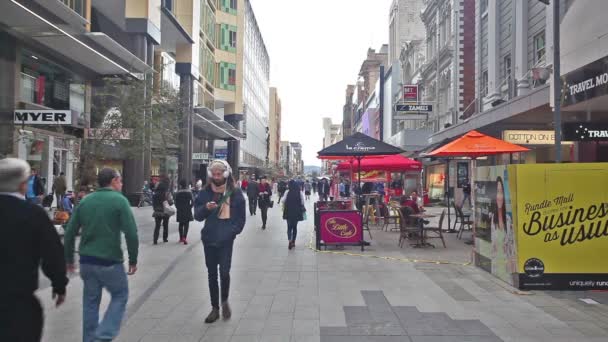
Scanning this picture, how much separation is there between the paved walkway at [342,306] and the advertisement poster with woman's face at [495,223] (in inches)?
11.2

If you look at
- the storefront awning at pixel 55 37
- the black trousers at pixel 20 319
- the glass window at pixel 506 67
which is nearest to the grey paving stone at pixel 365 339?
the black trousers at pixel 20 319

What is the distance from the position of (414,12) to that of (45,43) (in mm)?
52276

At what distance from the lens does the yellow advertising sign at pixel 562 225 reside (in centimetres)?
799

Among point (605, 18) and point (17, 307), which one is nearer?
point (17, 307)

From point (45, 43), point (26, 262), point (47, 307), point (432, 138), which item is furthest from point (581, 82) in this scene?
point (45, 43)

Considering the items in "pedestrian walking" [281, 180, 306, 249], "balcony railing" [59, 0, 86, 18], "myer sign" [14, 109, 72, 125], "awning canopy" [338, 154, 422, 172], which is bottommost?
"pedestrian walking" [281, 180, 306, 249]

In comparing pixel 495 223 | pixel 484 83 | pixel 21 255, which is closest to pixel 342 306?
pixel 495 223

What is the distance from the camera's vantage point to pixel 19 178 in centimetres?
344

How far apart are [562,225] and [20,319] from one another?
7.22 meters

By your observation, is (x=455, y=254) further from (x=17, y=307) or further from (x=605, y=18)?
(x=17, y=307)

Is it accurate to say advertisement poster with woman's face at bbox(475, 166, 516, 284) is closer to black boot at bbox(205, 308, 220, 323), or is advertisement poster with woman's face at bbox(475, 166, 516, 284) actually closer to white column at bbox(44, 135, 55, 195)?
black boot at bbox(205, 308, 220, 323)

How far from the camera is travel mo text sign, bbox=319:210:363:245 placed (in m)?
12.6

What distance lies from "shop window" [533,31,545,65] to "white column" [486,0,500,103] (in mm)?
3277

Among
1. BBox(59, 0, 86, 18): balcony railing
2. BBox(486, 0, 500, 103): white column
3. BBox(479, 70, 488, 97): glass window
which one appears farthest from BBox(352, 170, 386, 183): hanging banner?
BBox(59, 0, 86, 18): balcony railing
